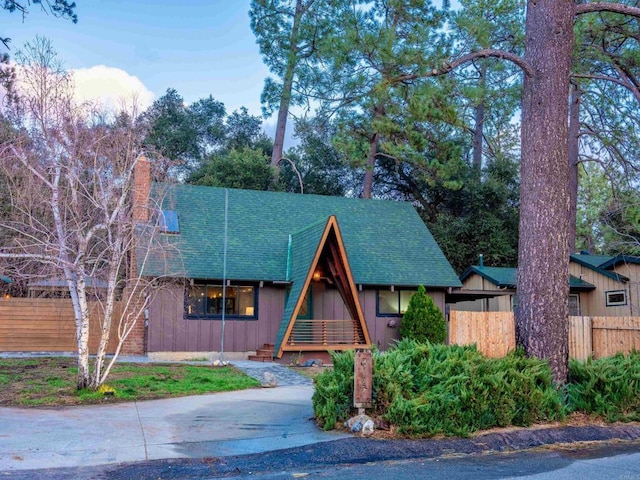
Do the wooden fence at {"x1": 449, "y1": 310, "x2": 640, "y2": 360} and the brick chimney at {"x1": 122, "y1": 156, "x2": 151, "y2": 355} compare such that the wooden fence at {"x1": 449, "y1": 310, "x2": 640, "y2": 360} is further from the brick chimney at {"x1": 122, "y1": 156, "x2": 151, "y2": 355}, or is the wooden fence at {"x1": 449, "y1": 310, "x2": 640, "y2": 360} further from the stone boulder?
the brick chimney at {"x1": 122, "y1": 156, "x2": 151, "y2": 355}

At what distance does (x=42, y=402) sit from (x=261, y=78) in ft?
63.6

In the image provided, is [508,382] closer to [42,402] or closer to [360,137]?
[42,402]

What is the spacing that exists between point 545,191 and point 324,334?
30.9ft

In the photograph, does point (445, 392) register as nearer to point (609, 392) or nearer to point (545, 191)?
point (609, 392)

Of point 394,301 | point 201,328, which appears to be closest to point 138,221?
point 201,328

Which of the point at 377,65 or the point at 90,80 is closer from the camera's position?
the point at 377,65

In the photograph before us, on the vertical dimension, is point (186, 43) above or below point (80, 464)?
above

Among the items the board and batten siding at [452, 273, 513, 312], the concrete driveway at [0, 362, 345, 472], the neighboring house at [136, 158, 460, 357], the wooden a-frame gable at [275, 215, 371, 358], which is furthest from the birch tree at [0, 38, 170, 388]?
the board and batten siding at [452, 273, 513, 312]

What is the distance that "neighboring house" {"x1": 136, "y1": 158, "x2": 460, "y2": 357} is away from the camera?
16.7 meters

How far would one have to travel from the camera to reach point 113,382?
37.0ft

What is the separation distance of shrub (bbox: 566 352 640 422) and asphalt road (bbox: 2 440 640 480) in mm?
1421

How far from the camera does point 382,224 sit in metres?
21.3

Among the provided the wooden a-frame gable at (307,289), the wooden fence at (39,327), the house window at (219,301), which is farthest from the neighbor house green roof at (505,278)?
the wooden fence at (39,327)

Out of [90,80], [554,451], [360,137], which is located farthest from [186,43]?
[554,451]
